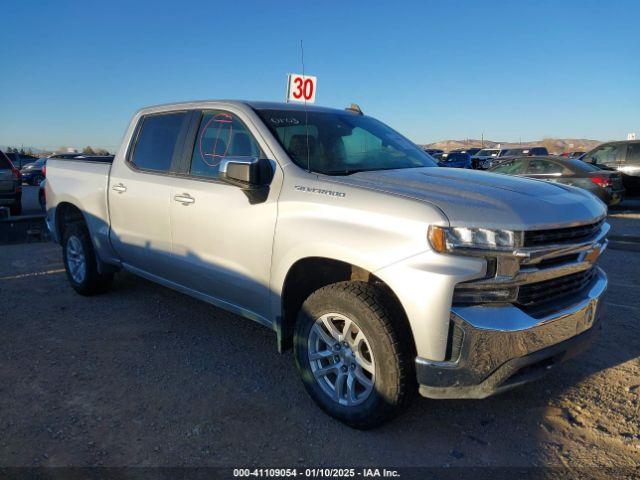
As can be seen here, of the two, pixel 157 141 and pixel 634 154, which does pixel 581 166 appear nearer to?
pixel 634 154

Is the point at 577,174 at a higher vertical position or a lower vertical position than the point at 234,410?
higher

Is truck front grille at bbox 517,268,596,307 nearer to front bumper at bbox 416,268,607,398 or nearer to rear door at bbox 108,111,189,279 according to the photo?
front bumper at bbox 416,268,607,398

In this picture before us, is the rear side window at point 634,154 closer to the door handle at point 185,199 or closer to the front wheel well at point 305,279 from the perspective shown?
the front wheel well at point 305,279

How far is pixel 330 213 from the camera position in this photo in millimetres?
2980

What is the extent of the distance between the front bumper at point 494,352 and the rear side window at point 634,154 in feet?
44.6

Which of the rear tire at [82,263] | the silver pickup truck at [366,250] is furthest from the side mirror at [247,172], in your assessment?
the rear tire at [82,263]

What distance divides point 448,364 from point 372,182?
3.67 ft

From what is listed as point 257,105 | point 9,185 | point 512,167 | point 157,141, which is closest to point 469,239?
point 257,105

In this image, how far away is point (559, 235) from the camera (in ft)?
9.04

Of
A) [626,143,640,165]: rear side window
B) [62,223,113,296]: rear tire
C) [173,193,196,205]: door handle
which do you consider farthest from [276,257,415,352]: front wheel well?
[626,143,640,165]: rear side window

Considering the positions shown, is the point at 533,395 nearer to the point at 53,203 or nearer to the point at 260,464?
the point at 260,464

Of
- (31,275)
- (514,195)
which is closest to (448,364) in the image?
(514,195)

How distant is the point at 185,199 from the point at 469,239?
2.24 metres

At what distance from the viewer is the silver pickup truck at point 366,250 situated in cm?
256
